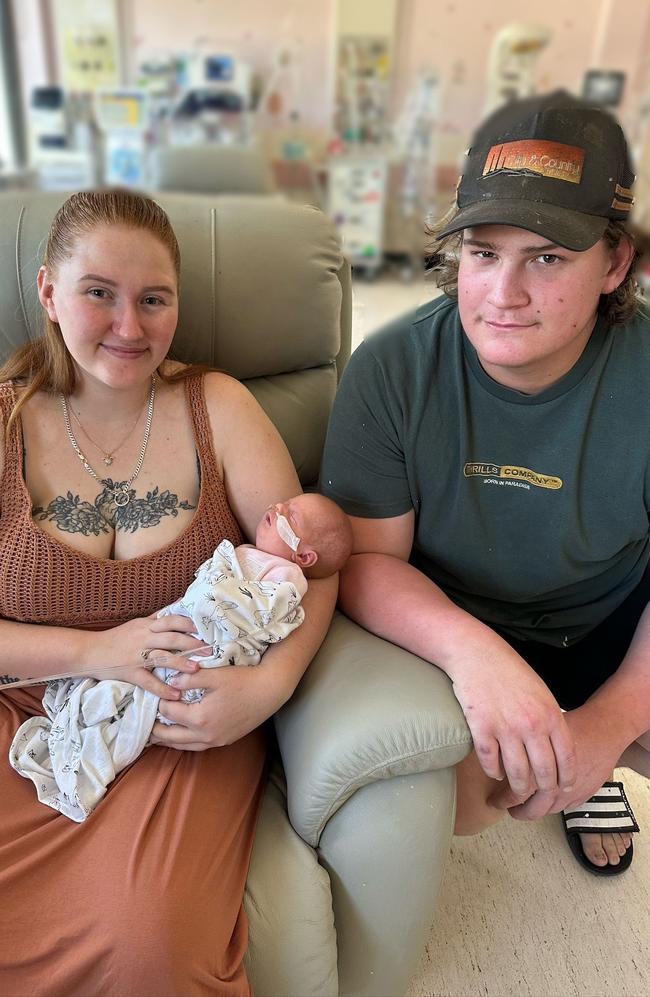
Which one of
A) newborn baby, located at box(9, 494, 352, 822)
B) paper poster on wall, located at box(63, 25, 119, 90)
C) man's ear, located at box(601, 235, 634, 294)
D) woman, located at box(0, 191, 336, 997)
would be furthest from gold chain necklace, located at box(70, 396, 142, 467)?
man's ear, located at box(601, 235, 634, 294)

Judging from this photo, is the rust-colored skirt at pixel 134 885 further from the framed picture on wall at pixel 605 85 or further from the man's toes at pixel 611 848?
the framed picture on wall at pixel 605 85

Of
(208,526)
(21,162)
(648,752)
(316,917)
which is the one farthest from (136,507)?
(648,752)

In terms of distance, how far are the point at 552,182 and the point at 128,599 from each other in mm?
759

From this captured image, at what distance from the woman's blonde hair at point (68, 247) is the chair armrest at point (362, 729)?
0.52 metres

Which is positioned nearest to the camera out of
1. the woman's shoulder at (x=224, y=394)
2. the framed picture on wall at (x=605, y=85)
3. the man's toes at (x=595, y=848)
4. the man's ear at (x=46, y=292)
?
the framed picture on wall at (x=605, y=85)

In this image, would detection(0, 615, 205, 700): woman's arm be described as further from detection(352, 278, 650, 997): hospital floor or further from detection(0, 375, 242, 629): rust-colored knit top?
detection(352, 278, 650, 997): hospital floor

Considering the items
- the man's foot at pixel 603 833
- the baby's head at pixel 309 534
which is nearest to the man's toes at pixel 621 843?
the man's foot at pixel 603 833

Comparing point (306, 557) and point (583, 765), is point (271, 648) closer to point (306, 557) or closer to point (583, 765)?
point (306, 557)

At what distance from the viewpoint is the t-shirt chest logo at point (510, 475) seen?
98 centimetres

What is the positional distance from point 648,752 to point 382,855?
1.53ft

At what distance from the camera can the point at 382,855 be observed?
83cm

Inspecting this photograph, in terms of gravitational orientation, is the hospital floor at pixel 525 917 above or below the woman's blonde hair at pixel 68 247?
below

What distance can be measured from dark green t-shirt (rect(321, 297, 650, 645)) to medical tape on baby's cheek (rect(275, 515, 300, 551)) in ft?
0.34

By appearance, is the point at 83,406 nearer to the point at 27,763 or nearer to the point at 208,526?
the point at 208,526
